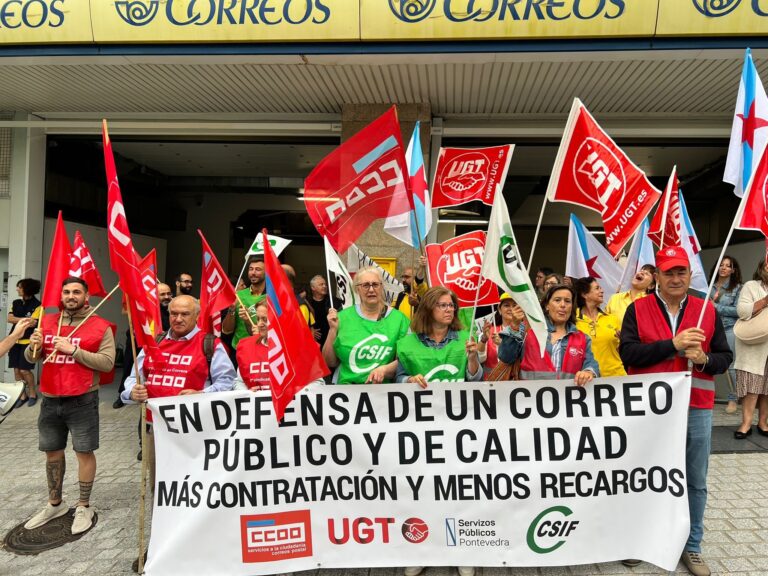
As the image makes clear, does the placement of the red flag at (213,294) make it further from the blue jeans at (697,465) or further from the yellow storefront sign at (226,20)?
the blue jeans at (697,465)

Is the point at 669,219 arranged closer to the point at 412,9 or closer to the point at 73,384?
the point at 412,9

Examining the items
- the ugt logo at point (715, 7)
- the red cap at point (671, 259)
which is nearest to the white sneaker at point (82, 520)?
the red cap at point (671, 259)

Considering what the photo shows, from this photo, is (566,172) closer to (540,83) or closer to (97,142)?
(540,83)

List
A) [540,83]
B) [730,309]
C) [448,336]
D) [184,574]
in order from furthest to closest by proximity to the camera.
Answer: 1. [540,83]
2. [730,309]
3. [448,336]
4. [184,574]

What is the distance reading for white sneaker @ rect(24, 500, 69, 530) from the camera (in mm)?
4064

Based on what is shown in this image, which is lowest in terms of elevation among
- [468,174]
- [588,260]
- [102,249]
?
[588,260]

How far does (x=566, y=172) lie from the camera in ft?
13.9

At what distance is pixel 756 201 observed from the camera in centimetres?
347

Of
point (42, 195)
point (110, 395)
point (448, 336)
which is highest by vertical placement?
point (42, 195)

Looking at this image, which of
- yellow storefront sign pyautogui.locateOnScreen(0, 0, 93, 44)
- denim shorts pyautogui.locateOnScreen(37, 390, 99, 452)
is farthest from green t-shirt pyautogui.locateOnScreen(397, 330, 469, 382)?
yellow storefront sign pyautogui.locateOnScreen(0, 0, 93, 44)

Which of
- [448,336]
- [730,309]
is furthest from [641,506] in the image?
[730,309]

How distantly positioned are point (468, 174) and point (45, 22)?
562 centimetres

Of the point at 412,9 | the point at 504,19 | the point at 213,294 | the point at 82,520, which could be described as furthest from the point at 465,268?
the point at 82,520

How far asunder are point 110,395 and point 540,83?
8398mm
